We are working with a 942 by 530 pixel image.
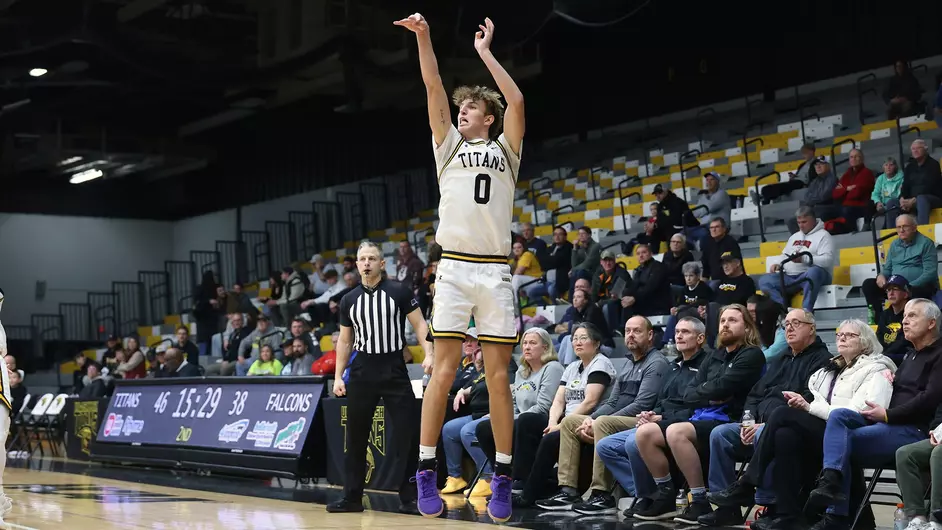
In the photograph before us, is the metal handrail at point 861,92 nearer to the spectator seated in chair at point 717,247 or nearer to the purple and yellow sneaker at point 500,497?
the spectator seated in chair at point 717,247

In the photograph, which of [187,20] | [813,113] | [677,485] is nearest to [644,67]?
[813,113]

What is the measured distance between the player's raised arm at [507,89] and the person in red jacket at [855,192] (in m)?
8.47

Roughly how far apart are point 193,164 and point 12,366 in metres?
10.2

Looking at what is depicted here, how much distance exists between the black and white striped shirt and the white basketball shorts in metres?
1.61

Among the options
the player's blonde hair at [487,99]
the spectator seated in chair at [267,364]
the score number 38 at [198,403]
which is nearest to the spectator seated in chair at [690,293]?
the score number 38 at [198,403]

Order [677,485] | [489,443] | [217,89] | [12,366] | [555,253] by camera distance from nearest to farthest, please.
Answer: [677,485]
[489,443]
[555,253]
[12,366]
[217,89]

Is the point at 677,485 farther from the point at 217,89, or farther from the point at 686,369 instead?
the point at 217,89

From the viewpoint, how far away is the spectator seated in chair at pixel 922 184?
12391mm

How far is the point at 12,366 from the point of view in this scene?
18047 mm

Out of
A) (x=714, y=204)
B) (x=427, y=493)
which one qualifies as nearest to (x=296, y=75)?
(x=714, y=204)

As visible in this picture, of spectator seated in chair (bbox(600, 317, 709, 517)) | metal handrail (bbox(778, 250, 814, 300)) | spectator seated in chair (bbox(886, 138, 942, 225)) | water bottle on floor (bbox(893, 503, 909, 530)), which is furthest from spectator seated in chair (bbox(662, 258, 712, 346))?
water bottle on floor (bbox(893, 503, 909, 530))

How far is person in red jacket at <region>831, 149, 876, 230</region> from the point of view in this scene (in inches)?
528

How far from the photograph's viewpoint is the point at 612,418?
7.50 meters

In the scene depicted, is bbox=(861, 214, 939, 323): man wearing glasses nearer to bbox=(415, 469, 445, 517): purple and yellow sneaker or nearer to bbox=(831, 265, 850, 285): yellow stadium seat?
bbox=(831, 265, 850, 285): yellow stadium seat
